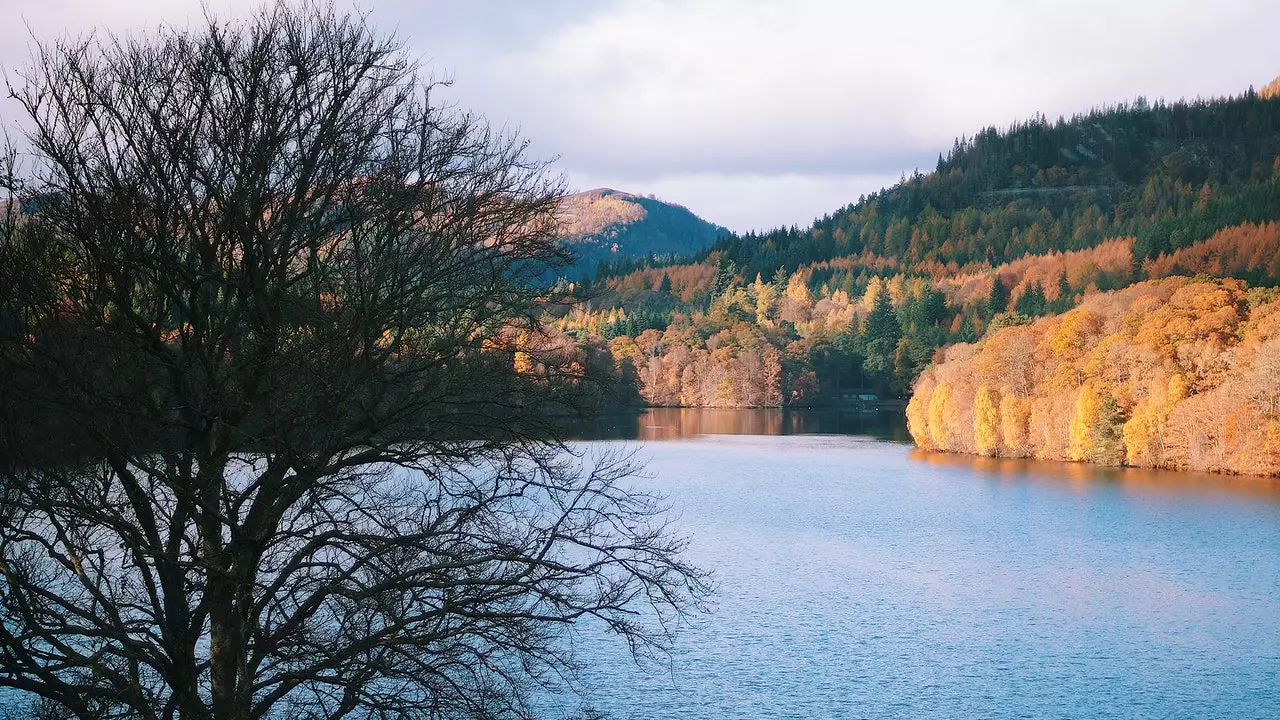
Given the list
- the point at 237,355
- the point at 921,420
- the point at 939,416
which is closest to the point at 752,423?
the point at 921,420

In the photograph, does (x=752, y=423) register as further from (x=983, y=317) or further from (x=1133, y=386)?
(x=983, y=317)

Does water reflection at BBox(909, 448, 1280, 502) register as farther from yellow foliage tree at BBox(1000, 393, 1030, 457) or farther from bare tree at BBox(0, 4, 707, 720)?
bare tree at BBox(0, 4, 707, 720)

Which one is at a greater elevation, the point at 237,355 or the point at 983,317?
the point at 983,317

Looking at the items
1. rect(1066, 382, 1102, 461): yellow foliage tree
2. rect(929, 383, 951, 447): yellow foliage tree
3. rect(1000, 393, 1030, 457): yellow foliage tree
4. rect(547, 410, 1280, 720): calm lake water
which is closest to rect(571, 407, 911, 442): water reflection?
rect(929, 383, 951, 447): yellow foliage tree

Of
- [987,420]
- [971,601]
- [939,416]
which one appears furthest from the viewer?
[939,416]

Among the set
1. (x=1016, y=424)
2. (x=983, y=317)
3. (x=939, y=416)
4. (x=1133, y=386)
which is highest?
(x=983, y=317)

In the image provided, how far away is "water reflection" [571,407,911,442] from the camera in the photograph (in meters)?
77.1

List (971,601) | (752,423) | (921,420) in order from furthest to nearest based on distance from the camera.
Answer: (752,423), (921,420), (971,601)

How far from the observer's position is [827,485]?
47.3m

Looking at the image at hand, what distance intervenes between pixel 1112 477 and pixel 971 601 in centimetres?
2601

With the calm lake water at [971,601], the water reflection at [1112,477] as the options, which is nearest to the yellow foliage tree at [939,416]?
the water reflection at [1112,477]

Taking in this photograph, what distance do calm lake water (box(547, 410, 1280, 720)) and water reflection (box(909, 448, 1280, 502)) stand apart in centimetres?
30

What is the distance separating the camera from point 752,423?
297ft

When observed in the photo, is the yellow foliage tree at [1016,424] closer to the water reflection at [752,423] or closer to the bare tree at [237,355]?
the water reflection at [752,423]
